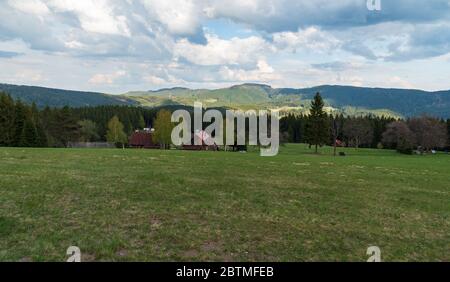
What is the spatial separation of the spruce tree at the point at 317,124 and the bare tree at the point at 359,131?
185 feet

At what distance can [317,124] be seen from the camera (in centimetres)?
8362

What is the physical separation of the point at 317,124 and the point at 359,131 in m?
59.2

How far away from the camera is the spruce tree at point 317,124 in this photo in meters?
83.6

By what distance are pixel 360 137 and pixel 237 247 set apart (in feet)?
458

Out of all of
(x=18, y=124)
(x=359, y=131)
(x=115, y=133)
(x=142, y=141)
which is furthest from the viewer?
(x=359, y=131)

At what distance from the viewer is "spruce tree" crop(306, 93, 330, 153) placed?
83.6m

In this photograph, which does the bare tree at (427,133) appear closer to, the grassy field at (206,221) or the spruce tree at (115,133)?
the spruce tree at (115,133)

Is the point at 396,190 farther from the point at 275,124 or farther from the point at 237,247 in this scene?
the point at 275,124

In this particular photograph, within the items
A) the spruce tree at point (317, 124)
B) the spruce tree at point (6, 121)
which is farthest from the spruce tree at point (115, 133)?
the spruce tree at point (317, 124)

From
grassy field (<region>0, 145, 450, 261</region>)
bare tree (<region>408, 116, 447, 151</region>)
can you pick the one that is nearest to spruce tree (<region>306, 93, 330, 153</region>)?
bare tree (<region>408, 116, 447, 151</region>)

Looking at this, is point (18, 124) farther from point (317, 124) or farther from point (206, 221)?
point (206, 221)

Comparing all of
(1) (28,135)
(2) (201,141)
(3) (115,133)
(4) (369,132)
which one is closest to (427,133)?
(4) (369,132)

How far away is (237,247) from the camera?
30.9ft

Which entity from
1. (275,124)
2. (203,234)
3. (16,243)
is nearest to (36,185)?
(16,243)
